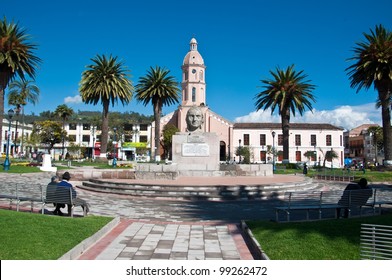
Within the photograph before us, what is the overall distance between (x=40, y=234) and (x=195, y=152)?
53.3ft

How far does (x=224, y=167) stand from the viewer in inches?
921

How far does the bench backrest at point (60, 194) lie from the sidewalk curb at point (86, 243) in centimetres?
148

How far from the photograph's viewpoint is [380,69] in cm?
3067

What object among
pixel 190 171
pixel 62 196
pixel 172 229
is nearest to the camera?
pixel 172 229

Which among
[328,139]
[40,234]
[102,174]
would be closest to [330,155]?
[328,139]

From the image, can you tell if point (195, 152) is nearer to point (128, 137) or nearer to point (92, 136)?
point (128, 137)

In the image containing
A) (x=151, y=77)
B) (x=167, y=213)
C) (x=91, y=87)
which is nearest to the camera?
(x=167, y=213)

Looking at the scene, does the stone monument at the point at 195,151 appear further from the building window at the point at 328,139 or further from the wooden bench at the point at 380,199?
the building window at the point at 328,139

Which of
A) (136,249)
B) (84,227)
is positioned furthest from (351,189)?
(84,227)

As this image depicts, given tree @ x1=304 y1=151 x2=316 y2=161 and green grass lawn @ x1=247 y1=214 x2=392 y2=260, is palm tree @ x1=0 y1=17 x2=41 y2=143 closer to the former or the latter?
green grass lawn @ x1=247 y1=214 x2=392 y2=260

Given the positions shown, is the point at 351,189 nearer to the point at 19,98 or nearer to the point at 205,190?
the point at 205,190

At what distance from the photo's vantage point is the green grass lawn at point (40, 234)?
5.65 m

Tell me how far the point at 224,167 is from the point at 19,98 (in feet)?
159

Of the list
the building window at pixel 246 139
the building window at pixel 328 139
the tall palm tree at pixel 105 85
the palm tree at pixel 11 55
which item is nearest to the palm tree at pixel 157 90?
the tall palm tree at pixel 105 85
